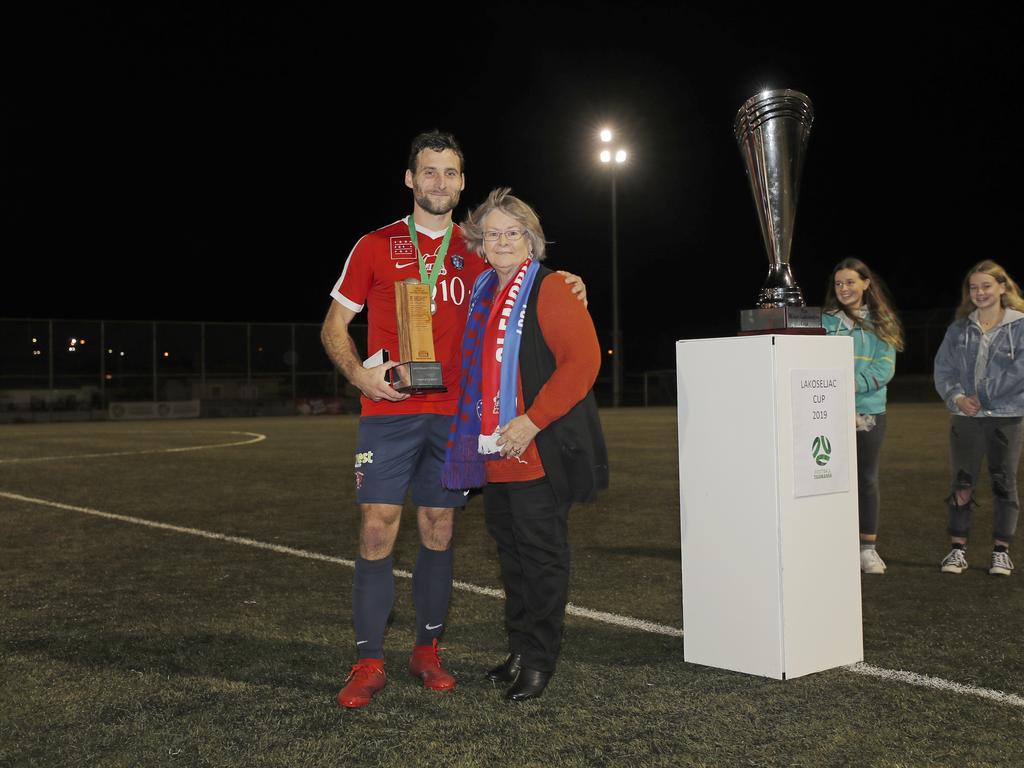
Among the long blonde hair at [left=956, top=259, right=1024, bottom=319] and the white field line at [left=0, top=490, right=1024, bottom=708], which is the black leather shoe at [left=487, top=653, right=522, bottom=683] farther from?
the long blonde hair at [left=956, top=259, right=1024, bottom=319]

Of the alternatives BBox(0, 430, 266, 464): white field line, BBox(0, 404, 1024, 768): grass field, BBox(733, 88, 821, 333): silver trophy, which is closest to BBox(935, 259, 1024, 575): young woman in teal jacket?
BBox(0, 404, 1024, 768): grass field

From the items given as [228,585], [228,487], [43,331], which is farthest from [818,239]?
[228,585]

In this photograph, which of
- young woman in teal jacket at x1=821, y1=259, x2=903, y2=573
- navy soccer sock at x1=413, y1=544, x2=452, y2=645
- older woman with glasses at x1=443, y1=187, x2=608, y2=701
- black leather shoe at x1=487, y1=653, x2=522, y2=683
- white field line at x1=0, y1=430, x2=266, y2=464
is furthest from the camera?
white field line at x1=0, y1=430, x2=266, y2=464

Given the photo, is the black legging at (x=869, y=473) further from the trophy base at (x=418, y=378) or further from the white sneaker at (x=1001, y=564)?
the trophy base at (x=418, y=378)

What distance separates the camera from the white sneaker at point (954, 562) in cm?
590

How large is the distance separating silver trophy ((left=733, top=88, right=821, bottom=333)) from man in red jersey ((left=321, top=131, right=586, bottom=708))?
2.39 feet

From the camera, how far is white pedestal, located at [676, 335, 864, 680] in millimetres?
3762

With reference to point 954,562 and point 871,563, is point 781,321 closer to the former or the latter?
point 871,563

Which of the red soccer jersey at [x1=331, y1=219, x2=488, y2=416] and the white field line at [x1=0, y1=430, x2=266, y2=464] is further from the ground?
the red soccer jersey at [x1=331, y1=219, x2=488, y2=416]

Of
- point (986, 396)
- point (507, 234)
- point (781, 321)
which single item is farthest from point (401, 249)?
point (986, 396)

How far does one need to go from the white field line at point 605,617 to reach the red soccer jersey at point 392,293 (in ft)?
4.91

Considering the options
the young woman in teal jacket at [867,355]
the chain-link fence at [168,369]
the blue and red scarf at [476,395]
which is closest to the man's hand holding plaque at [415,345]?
the blue and red scarf at [476,395]

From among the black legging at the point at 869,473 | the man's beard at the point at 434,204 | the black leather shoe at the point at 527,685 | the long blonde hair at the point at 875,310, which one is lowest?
the black leather shoe at the point at 527,685

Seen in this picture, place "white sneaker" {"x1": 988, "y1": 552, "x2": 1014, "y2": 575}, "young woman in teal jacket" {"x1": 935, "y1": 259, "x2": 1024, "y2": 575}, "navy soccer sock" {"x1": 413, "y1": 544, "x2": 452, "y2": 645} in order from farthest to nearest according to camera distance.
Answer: "young woman in teal jacket" {"x1": 935, "y1": 259, "x2": 1024, "y2": 575} → "white sneaker" {"x1": 988, "y1": 552, "x2": 1014, "y2": 575} → "navy soccer sock" {"x1": 413, "y1": 544, "x2": 452, "y2": 645}
